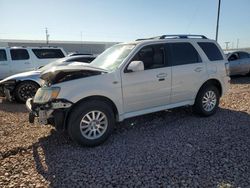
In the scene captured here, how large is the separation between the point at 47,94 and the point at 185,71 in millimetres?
2952

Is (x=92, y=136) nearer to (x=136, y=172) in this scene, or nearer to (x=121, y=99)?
(x=121, y=99)

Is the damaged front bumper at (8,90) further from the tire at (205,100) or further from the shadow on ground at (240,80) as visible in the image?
the shadow on ground at (240,80)

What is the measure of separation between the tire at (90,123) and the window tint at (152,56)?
1225 mm

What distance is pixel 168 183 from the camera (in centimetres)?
331

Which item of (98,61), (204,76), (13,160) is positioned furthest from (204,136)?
(13,160)

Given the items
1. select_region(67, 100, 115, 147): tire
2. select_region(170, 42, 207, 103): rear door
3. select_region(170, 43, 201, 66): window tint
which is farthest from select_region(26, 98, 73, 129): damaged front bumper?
select_region(170, 43, 201, 66): window tint

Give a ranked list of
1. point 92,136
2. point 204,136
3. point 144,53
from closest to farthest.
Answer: point 92,136, point 204,136, point 144,53

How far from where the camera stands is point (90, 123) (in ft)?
14.9

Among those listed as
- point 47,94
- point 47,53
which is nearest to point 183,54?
point 47,94

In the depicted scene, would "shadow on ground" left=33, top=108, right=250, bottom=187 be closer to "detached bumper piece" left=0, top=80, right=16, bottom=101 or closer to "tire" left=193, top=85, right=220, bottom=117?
"tire" left=193, top=85, right=220, bottom=117

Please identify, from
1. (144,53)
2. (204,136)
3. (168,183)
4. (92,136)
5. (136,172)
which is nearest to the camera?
(168,183)

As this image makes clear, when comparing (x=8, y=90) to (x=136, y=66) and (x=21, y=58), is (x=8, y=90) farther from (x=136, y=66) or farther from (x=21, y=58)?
(x=136, y=66)

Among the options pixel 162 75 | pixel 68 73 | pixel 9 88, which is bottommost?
pixel 9 88

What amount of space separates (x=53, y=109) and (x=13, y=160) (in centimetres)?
101
